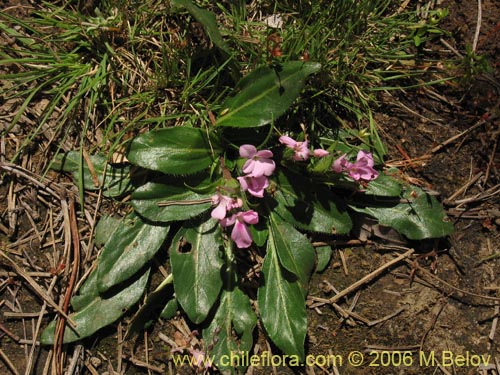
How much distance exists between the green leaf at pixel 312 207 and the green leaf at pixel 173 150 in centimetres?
44

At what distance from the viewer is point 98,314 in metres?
2.83

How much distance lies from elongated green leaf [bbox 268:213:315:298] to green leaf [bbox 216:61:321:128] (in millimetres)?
545

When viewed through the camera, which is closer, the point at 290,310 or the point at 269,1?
the point at 290,310

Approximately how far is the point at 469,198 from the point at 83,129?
2.22 m

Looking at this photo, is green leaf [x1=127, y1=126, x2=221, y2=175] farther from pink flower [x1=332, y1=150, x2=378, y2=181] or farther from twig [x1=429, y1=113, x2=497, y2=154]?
twig [x1=429, y1=113, x2=497, y2=154]

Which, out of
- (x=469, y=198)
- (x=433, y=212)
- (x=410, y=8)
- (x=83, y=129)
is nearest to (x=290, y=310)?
(x=433, y=212)

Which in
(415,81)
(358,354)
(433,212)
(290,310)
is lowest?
(358,354)

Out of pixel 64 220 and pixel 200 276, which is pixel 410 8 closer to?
pixel 200 276

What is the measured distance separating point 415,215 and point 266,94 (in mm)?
1063

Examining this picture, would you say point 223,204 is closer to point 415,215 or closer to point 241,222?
point 241,222

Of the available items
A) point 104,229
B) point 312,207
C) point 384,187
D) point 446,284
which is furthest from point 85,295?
point 446,284

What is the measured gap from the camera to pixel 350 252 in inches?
119

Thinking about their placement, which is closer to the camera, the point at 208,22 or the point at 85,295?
the point at 208,22

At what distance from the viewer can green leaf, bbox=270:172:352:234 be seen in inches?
112
